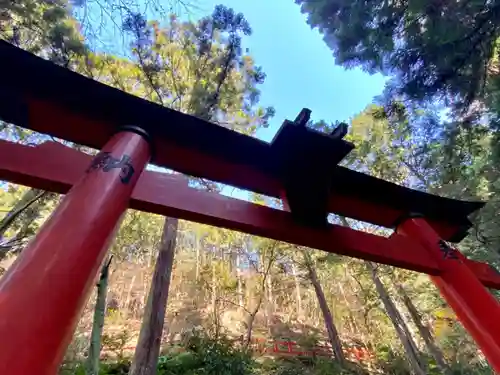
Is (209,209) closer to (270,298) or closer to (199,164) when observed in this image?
(199,164)

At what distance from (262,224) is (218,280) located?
997 cm

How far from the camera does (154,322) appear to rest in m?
4.45

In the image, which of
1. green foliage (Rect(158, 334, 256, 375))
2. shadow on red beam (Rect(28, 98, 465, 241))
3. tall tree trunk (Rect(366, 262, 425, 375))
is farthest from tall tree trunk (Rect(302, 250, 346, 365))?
shadow on red beam (Rect(28, 98, 465, 241))

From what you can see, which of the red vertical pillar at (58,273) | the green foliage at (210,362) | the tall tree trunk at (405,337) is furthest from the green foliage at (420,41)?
the tall tree trunk at (405,337)

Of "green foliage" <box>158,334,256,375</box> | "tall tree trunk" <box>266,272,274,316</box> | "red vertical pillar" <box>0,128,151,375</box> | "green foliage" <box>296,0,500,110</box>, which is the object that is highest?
"tall tree trunk" <box>266,272,274,316</box>

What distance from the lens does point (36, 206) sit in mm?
5426

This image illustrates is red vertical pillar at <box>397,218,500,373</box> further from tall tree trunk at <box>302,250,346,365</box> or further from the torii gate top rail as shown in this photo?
tall tree trunk at <box>302,250,346,365</box>

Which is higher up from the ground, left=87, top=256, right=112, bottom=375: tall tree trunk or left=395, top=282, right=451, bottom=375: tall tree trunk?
left=395, top=282, right=451, bottom=375: tall tree trunk

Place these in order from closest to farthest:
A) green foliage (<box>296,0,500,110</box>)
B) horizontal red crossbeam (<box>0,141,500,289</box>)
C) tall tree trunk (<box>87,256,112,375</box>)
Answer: horizontal red crossbeam (<box>0,141,500,289</box>)
tall tree trunk (<box>87,256,112,375</box>)
green foliage (<box>296,0,500,110</box>)

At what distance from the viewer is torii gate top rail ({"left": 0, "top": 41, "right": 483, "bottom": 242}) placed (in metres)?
1.59

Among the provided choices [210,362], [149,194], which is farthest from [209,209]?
[210,362]

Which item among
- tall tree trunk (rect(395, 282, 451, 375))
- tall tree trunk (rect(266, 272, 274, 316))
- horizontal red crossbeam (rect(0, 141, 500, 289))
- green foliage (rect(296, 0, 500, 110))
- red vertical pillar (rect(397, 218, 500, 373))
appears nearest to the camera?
horizontal red crossbeam (rect(0, 141, 500, 289))

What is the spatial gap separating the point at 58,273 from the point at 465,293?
7.62 ft

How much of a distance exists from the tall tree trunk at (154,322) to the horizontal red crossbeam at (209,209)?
135 inches
